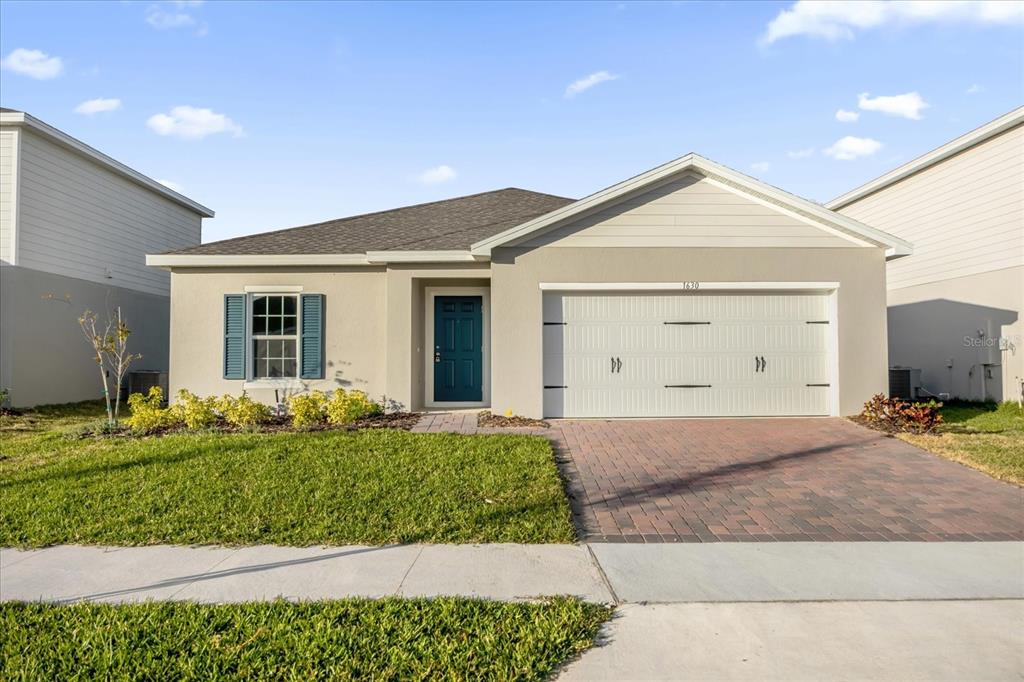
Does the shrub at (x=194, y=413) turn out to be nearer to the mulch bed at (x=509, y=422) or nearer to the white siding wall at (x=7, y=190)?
the mulch bed at (x=509, y=422)

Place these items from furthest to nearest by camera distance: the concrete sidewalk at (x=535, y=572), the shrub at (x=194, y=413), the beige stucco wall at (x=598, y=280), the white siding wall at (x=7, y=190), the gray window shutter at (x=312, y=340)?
the white siding wall at (x=7, y=190) → the gray window shutter at (x=312, y=340) → the beige stucco wall at (x=598, y=280) → the shrub at (x=194, y=413) → the concrete sidewalk at (x=535, y=572)

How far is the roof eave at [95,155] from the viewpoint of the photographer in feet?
41.3

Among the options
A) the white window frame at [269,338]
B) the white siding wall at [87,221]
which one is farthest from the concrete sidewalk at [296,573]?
the white siding wall at [87,221]

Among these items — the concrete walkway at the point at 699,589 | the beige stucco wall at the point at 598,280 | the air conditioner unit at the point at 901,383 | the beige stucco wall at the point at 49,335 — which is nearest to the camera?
the concrete walkway at the point at 699,589

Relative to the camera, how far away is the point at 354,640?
10.6 ft

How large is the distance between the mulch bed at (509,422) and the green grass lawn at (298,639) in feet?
20.2

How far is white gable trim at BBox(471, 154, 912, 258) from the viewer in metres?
10.2

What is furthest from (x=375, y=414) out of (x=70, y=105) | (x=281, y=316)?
(x=70, y=105)

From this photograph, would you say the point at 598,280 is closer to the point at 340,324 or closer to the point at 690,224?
the point at 690,224

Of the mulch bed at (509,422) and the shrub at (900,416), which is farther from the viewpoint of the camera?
the mulch bed at (509,422)

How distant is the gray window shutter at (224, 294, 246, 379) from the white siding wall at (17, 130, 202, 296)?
564cm

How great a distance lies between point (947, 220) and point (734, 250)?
7.59 m

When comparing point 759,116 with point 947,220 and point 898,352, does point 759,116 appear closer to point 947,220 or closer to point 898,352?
point 947,220

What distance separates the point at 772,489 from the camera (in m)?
6.44
